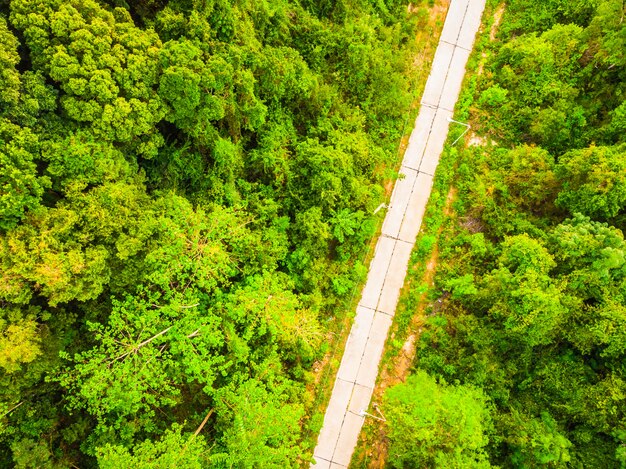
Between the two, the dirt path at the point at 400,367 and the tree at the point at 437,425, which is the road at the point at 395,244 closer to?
the dirt path at the point at 400,367

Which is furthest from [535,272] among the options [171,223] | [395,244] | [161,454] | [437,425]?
[161,454]

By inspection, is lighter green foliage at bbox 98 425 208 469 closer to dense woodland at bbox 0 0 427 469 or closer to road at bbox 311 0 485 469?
dense woodland at bbox 0 0 427 469

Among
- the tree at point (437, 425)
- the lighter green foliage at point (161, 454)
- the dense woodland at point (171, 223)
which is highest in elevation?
the dense woodland at point (171, 223)

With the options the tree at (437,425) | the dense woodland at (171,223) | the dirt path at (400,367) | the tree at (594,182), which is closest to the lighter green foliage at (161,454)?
the dense woodland at (171,223)

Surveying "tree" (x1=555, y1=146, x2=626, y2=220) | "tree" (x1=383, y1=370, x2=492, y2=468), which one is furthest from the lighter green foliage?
Result: "tree" (x1=555, y1=146, x2=626, y2=220)

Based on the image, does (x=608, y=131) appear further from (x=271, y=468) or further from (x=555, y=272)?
(x=271, y=468)

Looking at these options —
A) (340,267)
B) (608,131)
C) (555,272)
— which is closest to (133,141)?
(340,267)
